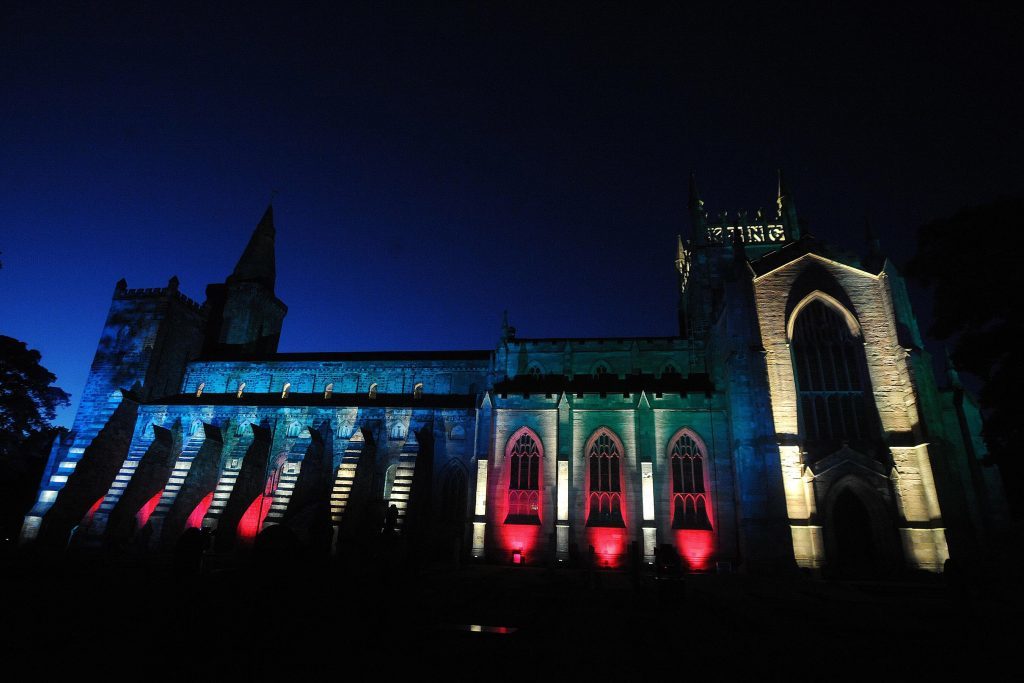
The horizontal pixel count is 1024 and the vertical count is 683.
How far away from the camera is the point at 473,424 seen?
1250 inches

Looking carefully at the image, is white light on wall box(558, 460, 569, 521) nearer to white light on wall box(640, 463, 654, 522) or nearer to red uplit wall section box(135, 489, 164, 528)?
white light on wall box(640, 463, 654, 522)

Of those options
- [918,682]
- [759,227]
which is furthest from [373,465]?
[759,227]

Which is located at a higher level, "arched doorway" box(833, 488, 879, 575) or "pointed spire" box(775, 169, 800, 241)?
"pointed spire" box(775, 169, 800, 241)

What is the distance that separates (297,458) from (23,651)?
23.1 meters

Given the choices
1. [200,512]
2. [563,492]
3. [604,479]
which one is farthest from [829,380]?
[200,512]

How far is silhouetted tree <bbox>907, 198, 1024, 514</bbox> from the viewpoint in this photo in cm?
1794

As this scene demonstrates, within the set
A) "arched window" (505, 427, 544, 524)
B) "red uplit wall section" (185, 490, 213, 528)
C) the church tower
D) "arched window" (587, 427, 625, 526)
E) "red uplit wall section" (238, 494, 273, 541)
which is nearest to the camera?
"arched window" (587, 427, 625, 526)

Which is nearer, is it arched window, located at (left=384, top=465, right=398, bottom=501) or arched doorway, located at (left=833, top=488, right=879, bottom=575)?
arched doorway, located at (left=833, top=488, right=879, bottom=575)

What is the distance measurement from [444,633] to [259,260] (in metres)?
45.2

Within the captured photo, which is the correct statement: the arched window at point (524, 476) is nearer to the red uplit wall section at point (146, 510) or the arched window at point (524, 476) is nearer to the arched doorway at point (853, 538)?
the arched doorway at point (853, 538)

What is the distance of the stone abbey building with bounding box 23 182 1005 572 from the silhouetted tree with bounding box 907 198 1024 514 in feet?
15.6

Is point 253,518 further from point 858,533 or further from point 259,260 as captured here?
point 858,533

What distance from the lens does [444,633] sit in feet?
30.0

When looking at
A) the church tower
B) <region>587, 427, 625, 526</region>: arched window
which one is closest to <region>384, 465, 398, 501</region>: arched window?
<region>587, 427, 625, 526</region>: arched window
